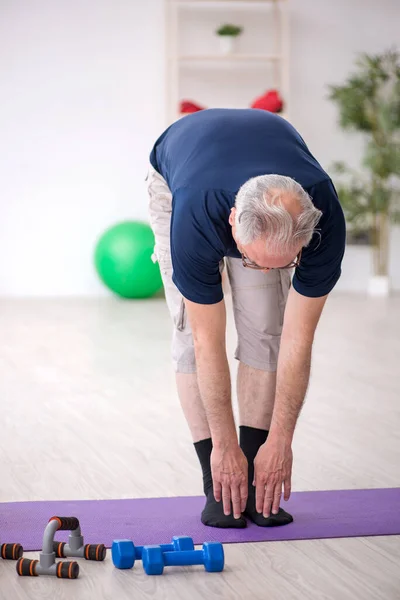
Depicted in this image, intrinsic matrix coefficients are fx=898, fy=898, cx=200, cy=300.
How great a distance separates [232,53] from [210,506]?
485 centimetres

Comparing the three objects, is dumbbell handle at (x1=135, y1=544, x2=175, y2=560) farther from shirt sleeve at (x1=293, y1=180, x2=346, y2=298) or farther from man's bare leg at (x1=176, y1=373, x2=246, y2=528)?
shirt sleeve at (x1=293, y1=180, x2=346, y2=298)

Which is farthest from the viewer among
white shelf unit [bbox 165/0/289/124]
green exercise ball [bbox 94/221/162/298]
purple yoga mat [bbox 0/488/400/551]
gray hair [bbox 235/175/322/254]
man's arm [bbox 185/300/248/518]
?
white shelf unit [bbox 165/0/289/124]

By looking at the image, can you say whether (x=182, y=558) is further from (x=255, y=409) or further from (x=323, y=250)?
(x=323, y=250)

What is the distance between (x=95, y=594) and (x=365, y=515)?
71 centimetres

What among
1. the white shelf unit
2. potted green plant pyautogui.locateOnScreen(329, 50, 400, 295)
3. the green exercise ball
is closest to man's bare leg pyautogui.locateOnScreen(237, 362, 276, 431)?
the green exercise ball

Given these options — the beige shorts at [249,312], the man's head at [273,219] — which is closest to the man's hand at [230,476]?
the beige shorts at [249,312]

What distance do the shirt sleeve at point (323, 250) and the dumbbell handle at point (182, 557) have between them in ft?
1.87

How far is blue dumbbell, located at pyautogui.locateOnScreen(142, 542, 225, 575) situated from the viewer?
1.77 m

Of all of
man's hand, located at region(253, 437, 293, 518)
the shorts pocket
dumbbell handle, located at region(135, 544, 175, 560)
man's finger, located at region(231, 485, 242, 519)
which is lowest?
dumbbell handle, located at region(135, 544, 175, 560)

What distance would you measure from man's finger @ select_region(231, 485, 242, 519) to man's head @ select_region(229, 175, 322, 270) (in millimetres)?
583

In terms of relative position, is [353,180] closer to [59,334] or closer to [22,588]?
[59,334]

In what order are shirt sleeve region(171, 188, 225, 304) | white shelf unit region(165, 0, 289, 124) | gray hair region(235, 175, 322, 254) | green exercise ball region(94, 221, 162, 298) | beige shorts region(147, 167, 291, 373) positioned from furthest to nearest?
white shelf unit region(165, 0, 289, 124) → green exercise ball region(94, 221, 162, 298) → beige shorts region(147, 167, 291, 373) → shirt sleeve region(171, 188, 225, 304) → gray hair region(235, 175, 322, 254)

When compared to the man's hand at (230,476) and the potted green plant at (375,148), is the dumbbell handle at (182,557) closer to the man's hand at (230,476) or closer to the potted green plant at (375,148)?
the man's hand at (230,476)

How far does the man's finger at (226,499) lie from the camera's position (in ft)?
6.48
